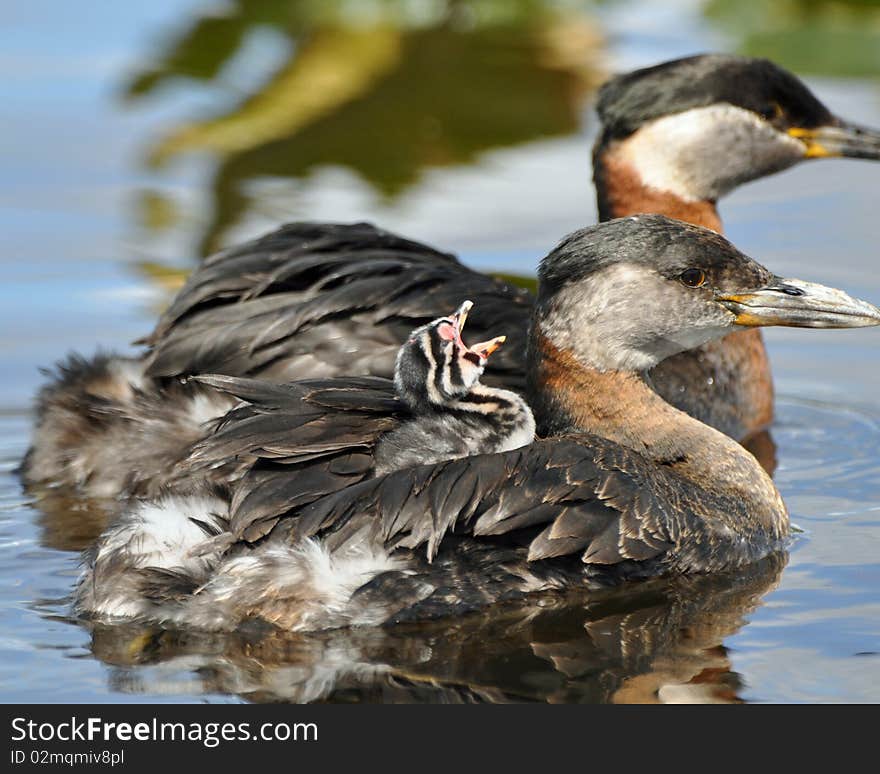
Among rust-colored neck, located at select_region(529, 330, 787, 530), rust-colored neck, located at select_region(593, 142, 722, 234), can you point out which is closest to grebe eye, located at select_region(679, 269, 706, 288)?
rust-colored neck, located at select_region(529, 330, 787, 530)

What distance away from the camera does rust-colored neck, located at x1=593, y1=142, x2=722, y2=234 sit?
809cm

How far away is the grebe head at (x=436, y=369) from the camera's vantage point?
5855mm

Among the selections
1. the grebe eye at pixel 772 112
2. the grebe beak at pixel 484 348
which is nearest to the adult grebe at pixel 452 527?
the grebe beak at pixel 484 348

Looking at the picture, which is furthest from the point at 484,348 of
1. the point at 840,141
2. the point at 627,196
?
the point at 840,141

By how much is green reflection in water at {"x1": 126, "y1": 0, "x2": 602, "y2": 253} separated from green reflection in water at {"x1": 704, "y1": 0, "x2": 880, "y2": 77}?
98 cm

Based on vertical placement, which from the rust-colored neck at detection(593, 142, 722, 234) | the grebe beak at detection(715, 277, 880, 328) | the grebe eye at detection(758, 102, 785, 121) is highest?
the grebe eye at detection(758, 102, 785, 121)

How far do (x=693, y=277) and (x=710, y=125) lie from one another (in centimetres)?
184

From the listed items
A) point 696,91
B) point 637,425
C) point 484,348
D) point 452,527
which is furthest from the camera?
point 696,91

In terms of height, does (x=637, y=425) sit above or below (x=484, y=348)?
below

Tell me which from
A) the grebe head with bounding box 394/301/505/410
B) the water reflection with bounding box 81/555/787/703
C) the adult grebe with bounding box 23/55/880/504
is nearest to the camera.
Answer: the water reflection with bounding box 81/555/787/703

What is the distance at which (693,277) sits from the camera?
6465mm

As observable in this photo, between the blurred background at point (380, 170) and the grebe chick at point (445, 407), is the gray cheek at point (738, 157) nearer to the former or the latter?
the blurred background at point (380, 170)

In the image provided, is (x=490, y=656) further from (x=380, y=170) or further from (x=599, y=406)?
(x=380, y=170)

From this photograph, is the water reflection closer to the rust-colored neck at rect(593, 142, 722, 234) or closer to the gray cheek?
the rust-colored neck at rect(593, 142, 722, 234)
